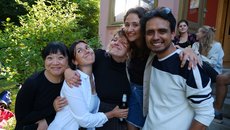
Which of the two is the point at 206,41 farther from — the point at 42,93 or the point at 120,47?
the point at 42,93

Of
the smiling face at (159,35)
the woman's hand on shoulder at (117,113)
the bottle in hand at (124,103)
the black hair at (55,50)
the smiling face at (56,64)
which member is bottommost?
the woman's hand on shoulder at (117,113)

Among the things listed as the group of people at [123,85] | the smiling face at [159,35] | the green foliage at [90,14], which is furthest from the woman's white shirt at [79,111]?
the green foliage at [90,14]

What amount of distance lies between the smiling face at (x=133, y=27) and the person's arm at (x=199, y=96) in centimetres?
75

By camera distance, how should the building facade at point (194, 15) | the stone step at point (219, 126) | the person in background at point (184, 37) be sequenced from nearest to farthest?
the stone step at point (219, 126), the person in background at point (184, 37), the building facade at point (194, 15)

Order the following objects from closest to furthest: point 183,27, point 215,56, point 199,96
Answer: point 199,96 < point 215,56 < point 183,27

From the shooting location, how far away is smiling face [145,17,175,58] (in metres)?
2.36

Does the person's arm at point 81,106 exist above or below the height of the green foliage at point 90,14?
below

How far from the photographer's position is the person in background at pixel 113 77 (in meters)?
2.93

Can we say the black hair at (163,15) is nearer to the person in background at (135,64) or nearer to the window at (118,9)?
the person in background at (135,64)

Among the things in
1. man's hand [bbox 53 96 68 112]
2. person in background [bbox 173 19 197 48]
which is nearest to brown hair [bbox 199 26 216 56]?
person in background [bbox 173 19 197 48]

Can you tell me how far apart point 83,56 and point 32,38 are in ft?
12.8

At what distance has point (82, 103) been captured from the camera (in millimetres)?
2645

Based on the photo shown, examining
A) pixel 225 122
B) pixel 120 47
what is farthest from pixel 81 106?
pixel 225 122

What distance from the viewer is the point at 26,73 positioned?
249 inches
